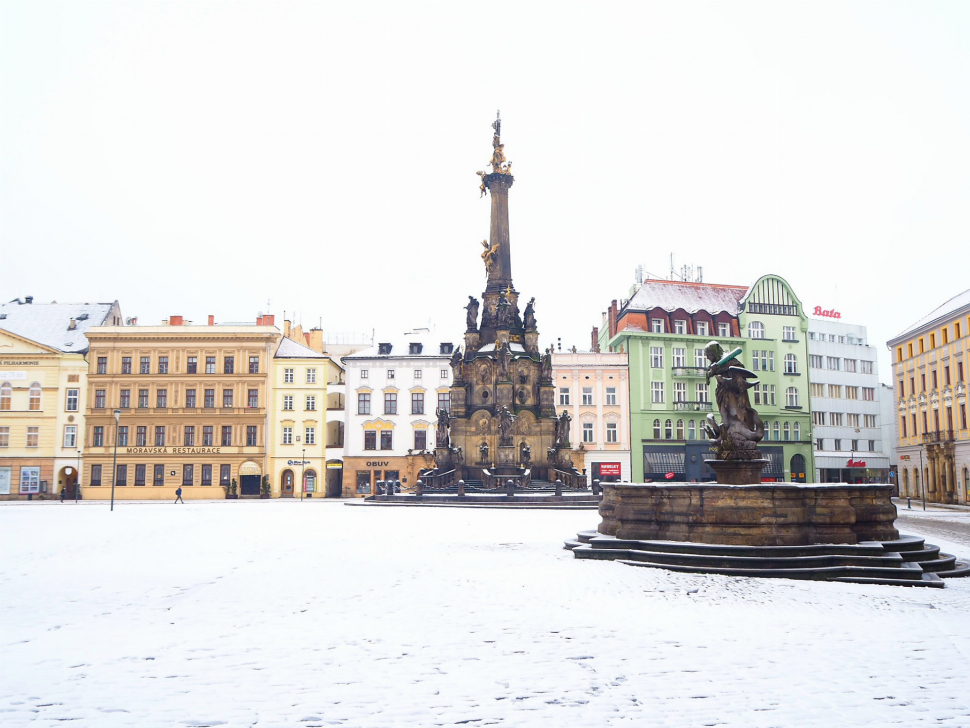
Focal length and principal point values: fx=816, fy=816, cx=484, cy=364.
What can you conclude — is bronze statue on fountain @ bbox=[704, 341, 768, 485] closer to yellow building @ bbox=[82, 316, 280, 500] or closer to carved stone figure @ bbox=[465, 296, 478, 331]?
carved stone figure @ bbox=[465, 296, 478, 331]

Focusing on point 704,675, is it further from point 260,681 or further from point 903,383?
point 903,383

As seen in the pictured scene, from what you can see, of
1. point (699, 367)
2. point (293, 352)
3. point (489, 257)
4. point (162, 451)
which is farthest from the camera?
point (293, 352)

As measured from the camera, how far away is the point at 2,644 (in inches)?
321

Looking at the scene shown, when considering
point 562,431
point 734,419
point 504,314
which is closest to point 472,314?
point 504,314

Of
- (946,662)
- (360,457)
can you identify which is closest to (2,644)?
(946,662)

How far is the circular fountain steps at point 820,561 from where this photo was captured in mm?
12219

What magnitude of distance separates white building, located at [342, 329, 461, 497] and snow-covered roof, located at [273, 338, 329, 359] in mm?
2378

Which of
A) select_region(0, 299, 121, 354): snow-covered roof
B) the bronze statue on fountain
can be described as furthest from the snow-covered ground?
select_region(0, 299, 121, 354): snow-covered roof

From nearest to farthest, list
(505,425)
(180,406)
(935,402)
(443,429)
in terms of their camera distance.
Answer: (505,425) < (443,429) < (935,402) < (180,406)

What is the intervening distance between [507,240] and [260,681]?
35530mm

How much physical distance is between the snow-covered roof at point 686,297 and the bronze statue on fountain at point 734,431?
43898 millimetres

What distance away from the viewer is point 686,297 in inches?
2451

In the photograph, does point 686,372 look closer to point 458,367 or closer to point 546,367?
point 546,367

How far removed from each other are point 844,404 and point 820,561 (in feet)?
185
